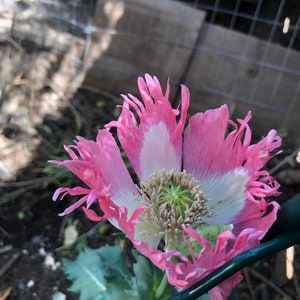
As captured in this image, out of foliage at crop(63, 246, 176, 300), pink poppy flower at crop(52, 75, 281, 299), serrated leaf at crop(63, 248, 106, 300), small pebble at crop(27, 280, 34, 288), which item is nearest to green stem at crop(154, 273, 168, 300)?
foliage at crop(63, 246, 176, 300)

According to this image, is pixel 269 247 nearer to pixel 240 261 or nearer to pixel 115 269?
pixel 240 261

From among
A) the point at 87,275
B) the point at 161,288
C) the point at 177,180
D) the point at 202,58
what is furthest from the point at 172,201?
the point at 202,58

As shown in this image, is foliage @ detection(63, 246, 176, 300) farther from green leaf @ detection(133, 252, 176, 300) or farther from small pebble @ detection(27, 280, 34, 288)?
small pebble @ detection(27, 280, 34, 288)

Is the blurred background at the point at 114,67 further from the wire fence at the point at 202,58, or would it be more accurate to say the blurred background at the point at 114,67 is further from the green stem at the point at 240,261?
the green stem at the point at 240,261

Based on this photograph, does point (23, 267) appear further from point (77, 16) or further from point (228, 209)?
point (77, 16)

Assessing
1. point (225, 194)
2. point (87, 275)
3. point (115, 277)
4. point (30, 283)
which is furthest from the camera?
point (30, 283)

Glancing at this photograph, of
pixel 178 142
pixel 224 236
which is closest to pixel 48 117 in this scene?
pixel 178 142

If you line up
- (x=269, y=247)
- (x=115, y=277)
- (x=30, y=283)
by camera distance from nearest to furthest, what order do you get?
(x=269, y=247) → (x=115, y=277) → (x=30, y=283)
